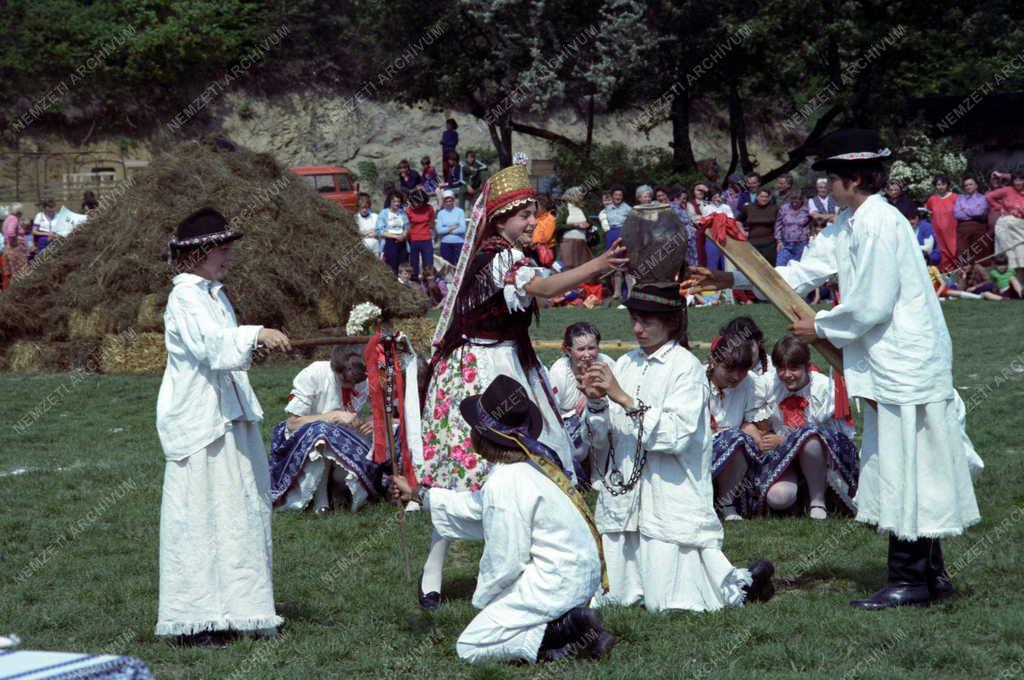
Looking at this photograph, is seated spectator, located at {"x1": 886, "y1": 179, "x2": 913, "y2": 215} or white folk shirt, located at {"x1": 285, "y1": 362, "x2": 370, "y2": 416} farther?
seated spectator, located at {"x1": 886, "y1": 179, "x2": 913, "y2": 215}

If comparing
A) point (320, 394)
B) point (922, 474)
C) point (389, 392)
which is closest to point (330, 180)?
point (320, 394)

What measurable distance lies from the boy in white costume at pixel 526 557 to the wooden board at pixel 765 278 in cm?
144

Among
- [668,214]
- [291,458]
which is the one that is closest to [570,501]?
[668,214]

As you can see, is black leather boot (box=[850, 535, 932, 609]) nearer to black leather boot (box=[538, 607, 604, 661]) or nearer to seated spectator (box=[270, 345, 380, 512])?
black leather boot (box=[538, 607, 604, 661])

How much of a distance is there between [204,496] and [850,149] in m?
3.33

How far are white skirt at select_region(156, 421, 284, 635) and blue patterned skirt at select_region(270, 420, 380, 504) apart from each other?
2.87m

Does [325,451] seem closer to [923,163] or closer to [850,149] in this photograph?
[850,149]

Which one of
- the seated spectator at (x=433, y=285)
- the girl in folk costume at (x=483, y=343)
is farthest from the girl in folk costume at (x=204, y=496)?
the seated spectator at (x=433, y=285)

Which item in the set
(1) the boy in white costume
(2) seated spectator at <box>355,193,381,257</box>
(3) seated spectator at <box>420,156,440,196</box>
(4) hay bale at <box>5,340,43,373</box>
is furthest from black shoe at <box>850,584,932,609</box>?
(3) seated spectator at <box>420,156,440,196</box>

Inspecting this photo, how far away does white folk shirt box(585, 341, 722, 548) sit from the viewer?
6.25 meters

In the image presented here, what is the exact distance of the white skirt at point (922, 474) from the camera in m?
6.05

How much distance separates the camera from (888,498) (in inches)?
241

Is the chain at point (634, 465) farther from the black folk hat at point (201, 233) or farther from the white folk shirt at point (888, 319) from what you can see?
the black folk hat at point (201, 233)

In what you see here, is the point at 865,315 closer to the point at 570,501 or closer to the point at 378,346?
the point at 570,501
